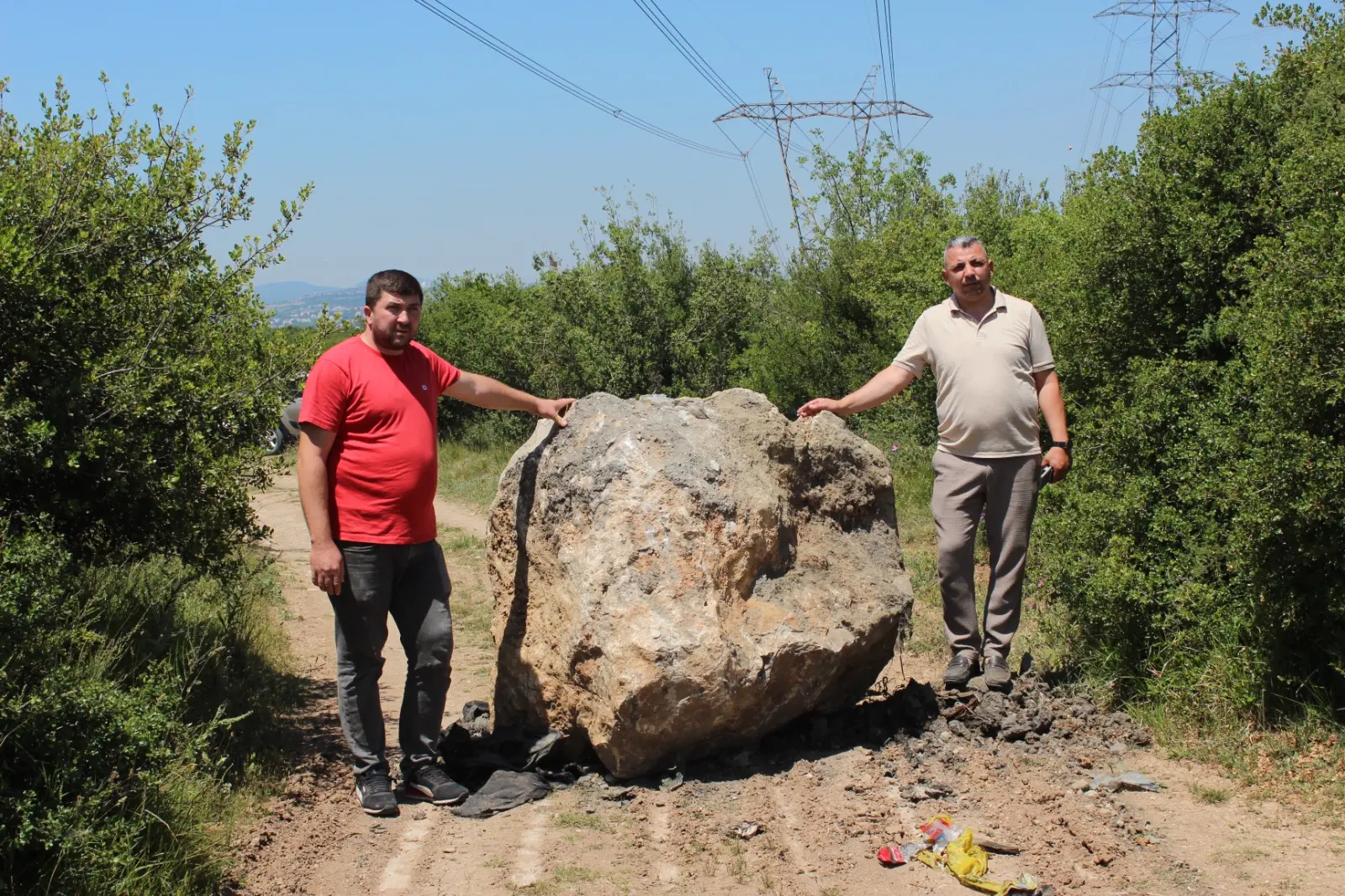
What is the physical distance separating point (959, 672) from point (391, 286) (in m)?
3.13

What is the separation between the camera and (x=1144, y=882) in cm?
404

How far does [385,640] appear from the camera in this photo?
4891mm

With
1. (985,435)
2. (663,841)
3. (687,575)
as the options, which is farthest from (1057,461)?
(663,841)

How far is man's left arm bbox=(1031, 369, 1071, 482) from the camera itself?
543 cm

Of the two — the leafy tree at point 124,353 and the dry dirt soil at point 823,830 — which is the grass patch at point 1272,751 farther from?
the leafy tree at point 124,353

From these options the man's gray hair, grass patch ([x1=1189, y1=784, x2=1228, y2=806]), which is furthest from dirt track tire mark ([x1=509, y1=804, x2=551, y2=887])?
the man's gray hair

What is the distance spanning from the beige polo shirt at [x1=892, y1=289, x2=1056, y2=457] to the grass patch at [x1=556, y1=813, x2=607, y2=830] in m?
2.32

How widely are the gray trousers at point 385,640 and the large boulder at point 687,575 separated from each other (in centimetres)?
50

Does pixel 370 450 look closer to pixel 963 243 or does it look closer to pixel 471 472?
pixel 963 243

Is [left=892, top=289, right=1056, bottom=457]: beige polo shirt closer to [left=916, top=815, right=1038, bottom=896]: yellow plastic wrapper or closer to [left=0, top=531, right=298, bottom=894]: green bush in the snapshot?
[left=916, top=815, right=1038, bottom=896]: yellow plastic wrapper

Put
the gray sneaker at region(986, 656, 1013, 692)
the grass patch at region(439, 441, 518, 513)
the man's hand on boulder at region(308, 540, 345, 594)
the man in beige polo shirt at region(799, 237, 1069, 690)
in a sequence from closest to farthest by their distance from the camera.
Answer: the man's hand on boulder at region(308, 540, 345, 594)
the man in beige polo shirt at region(799, 237, 1069, 690)
the gray sneaker at region(986, 656, 1013, 692)
the grass patch at region(439, 441, 518, 513)

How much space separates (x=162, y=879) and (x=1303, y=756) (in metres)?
4.38

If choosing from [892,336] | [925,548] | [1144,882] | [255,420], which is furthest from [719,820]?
[892,336]

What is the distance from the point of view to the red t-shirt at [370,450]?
4660 millimetres
